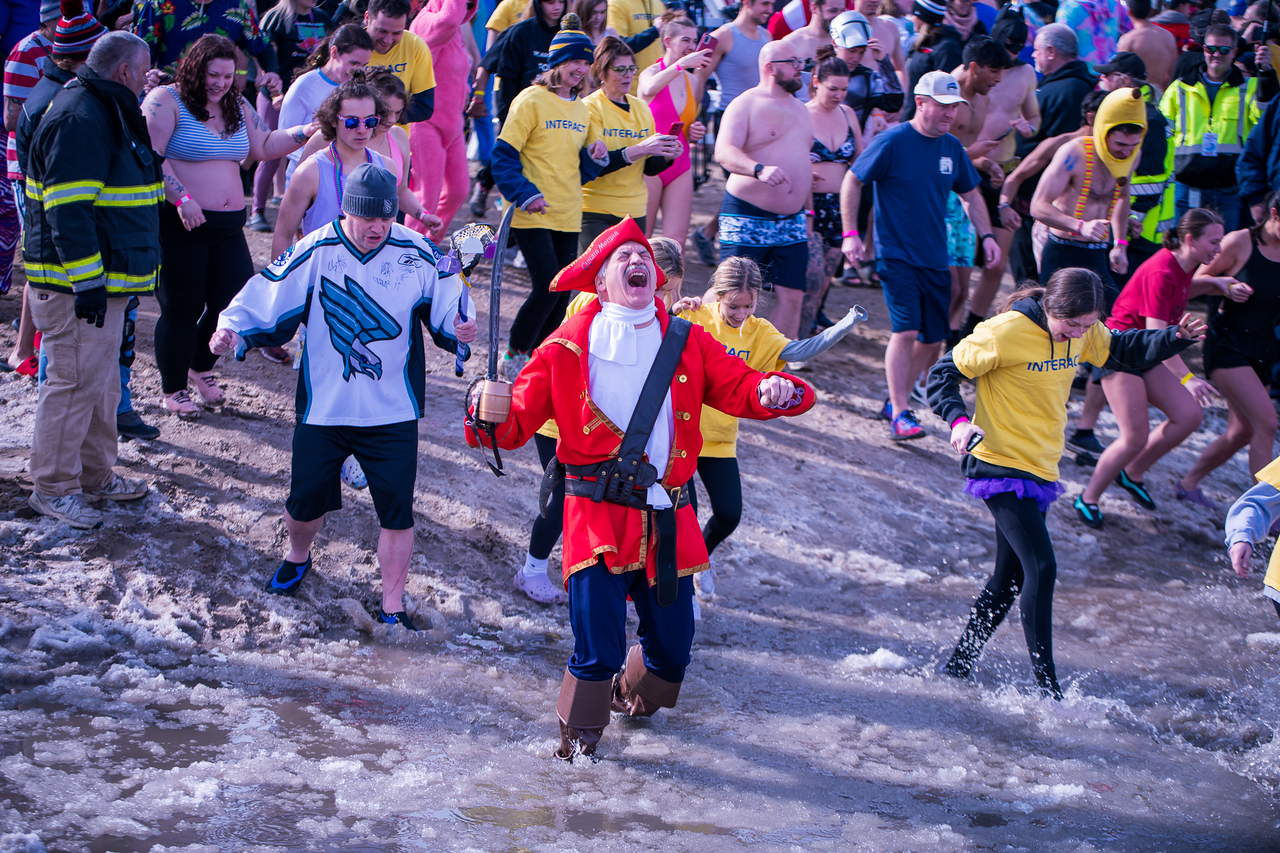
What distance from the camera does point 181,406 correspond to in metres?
6.35

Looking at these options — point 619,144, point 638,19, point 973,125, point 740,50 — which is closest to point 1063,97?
point 973,125

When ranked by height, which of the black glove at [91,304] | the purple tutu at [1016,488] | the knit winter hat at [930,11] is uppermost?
the knit winter hat at [930,11]

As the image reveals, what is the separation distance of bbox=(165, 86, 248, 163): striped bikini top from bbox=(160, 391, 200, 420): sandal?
4.30 feet

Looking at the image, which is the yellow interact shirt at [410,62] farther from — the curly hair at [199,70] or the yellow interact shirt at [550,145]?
the curly hair at [199,70]

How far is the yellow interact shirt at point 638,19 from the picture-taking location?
8578mm

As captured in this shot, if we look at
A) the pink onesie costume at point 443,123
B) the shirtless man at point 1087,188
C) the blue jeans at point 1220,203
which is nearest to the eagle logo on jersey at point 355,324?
the pink onesie costume at point 443,123

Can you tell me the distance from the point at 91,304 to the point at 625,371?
252 cm

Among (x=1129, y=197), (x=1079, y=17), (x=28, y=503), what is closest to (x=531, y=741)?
(x=28, y=503)

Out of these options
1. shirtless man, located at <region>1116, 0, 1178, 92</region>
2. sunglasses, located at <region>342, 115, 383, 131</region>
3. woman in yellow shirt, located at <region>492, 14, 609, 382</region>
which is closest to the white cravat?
sunglasses, located at <region>342, 115, 383, 131</region>

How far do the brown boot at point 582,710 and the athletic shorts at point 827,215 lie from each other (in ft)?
15.7

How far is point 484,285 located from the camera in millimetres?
8812

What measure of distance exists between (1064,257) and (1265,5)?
3.83 m

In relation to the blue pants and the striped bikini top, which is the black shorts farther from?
the striped bikini top

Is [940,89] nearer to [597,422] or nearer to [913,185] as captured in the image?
[913,185]
